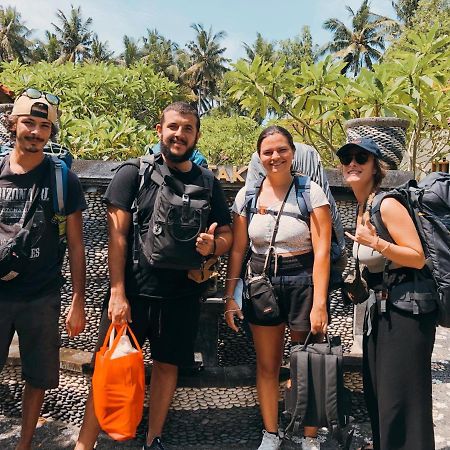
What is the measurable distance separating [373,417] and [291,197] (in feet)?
4.32

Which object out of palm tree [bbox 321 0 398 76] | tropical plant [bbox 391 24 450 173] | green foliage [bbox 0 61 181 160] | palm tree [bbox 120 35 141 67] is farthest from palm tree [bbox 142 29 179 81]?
tropical plant [bbox 391 24 450 173]

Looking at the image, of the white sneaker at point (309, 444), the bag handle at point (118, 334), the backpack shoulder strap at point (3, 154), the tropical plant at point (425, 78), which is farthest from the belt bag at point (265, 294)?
the tropical plant at point (425, 78)

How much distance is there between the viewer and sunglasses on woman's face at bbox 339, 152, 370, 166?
2424 mm

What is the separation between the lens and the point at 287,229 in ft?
8.20

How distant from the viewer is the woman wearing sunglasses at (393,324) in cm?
223

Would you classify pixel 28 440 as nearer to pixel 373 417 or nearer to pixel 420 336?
pixel 373 417

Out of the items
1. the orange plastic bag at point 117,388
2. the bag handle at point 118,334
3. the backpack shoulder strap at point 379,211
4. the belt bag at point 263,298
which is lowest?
the orange plastic bag at point 117,388

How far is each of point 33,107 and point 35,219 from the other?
59cm

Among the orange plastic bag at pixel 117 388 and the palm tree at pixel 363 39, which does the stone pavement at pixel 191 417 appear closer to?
the orange plastic bag at pixel 117 388

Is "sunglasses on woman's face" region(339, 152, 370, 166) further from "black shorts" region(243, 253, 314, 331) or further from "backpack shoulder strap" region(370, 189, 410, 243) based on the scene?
"black shorts" region(243, 253, 314, 331)

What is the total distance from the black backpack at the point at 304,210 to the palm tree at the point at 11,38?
1739 inches

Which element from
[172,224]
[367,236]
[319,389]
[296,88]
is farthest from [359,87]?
[319,389]

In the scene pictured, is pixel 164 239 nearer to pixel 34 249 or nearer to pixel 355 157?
pixel 34 249

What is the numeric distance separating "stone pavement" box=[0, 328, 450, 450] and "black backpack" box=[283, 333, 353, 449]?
2.62 feet
